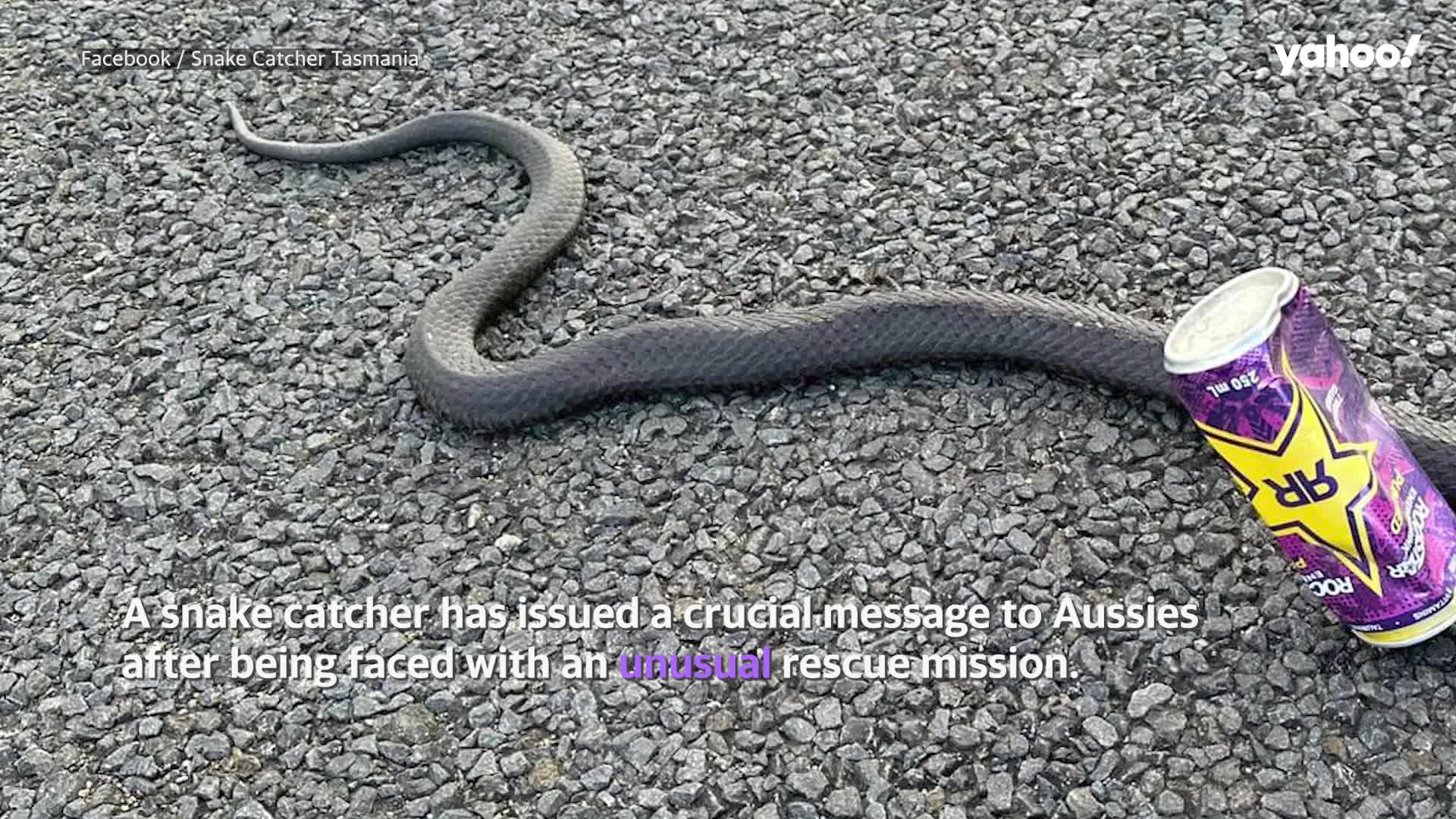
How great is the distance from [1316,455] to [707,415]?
1.68 meters

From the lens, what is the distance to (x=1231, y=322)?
2.81 m

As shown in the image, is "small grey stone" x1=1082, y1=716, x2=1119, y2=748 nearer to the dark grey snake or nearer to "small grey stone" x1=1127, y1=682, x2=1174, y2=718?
"small grey stone" x1=1127, y1=682, x2=1174, y2=718

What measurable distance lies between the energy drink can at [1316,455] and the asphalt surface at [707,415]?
257 mm

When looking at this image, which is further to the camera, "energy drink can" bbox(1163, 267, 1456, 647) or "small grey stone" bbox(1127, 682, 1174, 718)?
"small grey stone" bbox(1127, 682, 1174, 718)

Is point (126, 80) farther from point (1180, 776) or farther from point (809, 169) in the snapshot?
point (1180, 776)

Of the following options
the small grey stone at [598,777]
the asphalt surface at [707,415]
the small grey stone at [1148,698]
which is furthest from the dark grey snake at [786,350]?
the small grey stone at [598,777]

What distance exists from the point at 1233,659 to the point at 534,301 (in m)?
2.28

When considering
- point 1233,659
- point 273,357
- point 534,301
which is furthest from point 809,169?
point 1233,659

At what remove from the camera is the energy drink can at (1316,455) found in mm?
2787

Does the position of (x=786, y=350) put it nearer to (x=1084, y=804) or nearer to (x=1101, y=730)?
(x=1101, y=730)

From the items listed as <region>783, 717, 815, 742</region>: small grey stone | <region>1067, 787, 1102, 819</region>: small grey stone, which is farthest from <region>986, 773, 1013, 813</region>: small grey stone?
<region>783, 717, 815, 742</region>: small grey stone

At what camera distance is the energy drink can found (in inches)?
110

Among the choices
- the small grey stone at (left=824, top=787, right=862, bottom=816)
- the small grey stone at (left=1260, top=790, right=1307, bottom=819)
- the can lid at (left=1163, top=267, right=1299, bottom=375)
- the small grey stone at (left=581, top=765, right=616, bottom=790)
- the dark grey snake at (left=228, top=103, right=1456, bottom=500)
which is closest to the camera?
the can lid at (left=1163, top=267, right=1299, bottom=375)

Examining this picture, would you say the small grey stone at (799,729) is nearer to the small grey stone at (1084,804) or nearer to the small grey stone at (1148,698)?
the small grey stone at (1084,804)
